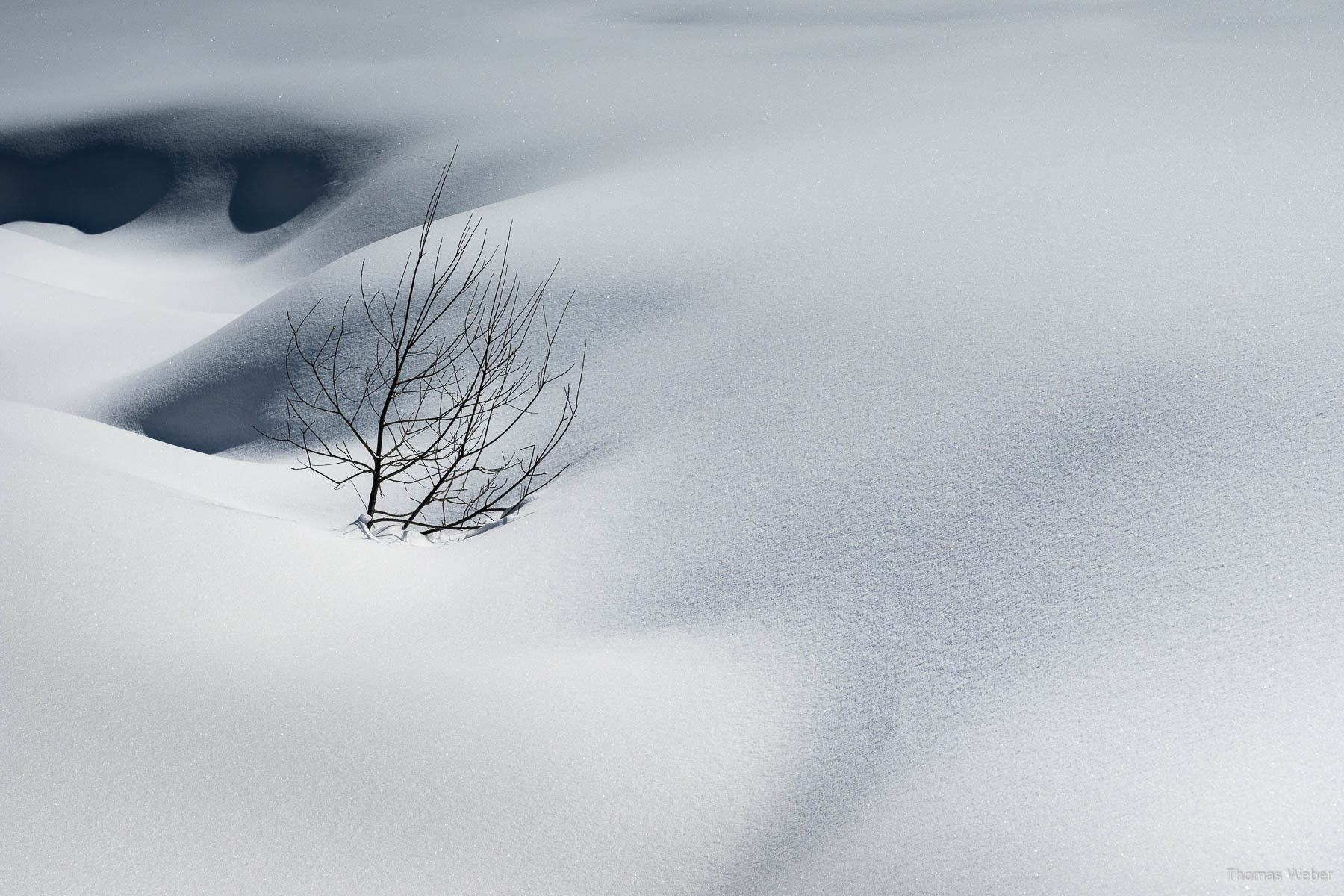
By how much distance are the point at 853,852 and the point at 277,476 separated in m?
3.51

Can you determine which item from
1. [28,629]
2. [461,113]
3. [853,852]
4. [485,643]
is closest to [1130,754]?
[853,852]

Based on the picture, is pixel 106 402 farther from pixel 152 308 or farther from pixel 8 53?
pixel 8 53

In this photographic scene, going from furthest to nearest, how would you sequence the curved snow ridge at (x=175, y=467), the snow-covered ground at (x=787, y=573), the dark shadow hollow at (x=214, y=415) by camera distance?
the dark shadow hollow at (x=214, y=415)
the curved snow ridge at (x=175, y=467)
the snow-covered ground at (x=787, y=573)

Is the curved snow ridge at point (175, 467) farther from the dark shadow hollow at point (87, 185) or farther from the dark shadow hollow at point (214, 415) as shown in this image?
the dark shadow hollow at point (87, 185)

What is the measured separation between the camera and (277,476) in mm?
4754

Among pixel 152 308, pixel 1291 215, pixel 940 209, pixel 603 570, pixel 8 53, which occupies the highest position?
pixel 8 53

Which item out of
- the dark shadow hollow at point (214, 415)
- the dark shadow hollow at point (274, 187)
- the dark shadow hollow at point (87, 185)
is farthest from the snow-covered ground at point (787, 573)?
the dark shadow hollow at point (87, 185)

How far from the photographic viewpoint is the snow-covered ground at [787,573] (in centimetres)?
221

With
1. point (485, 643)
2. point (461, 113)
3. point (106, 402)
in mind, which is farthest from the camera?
point (461, 113)

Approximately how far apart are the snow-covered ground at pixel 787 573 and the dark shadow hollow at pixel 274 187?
336 cm

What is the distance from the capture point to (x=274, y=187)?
1030cm

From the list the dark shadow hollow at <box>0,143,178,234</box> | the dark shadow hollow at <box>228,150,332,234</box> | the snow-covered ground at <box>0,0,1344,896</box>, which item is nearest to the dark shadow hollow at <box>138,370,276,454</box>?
the snow-covered ground at <box>0,0,1344,896</box>

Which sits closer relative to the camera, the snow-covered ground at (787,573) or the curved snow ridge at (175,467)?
the snow-covered ground at (787,573)

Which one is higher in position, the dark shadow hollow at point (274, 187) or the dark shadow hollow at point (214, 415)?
the dark shadow hollow at point (274, 187)
